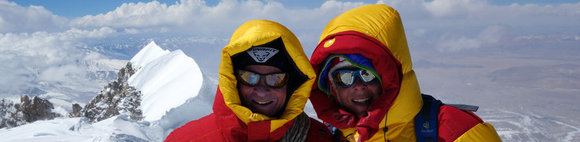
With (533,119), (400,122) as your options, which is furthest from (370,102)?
(533,119)

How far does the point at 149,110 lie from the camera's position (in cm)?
2344

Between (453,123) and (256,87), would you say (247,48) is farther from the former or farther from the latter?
(453,123)

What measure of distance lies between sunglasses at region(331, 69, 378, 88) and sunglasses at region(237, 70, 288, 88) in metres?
0.53

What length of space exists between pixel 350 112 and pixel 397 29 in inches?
36.6

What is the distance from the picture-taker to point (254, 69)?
3.43 metres

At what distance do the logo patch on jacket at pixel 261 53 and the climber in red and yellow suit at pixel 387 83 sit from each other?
459 millimetres

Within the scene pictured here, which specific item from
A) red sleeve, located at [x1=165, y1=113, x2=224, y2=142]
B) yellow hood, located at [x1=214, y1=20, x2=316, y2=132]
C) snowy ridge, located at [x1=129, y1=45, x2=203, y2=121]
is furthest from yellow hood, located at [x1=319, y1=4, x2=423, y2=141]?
snowy ridge, located at [x1=129, y1=45, x2=203, y2=121]

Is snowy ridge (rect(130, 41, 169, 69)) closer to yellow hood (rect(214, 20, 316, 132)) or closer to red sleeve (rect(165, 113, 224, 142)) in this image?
red sleeve (rect(165, 113, 224, 142))

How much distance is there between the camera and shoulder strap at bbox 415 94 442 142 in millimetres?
2992

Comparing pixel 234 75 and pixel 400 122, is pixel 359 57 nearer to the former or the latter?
pixel 400 122

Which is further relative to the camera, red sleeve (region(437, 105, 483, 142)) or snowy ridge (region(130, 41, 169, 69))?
snowy ridge (region(130, 41, 169, 69))

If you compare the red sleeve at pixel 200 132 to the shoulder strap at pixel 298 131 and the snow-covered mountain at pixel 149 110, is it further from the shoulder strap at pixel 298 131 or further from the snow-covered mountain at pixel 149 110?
the snow-covered mountain at pixel 149 110

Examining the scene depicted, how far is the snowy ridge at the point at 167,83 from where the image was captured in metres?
20.2

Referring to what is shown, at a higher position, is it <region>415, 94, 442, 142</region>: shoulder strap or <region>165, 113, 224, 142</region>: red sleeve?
<region>165, 113, 224, 142</region>: red sleeve
